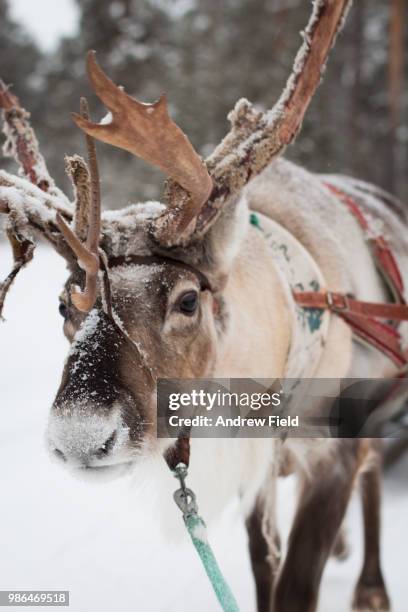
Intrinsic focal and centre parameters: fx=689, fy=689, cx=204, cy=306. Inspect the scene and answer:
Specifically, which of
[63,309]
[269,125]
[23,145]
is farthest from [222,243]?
[23,145]

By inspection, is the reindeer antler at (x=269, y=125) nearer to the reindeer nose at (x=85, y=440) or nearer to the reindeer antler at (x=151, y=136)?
the reindeer antler at (x=151, y=136)

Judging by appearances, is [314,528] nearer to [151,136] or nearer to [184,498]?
[184,498]

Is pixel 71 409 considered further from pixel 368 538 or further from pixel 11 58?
pixel 11 58

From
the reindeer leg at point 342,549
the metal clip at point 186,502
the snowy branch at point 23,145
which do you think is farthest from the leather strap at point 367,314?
the reindeer leg at point 342,549

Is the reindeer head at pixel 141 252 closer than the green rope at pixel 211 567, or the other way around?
the reindeer head at pixel 141 252

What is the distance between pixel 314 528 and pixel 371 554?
46.6 inches

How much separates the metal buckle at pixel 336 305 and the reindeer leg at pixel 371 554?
1.34 metres

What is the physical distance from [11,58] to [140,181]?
10.3m

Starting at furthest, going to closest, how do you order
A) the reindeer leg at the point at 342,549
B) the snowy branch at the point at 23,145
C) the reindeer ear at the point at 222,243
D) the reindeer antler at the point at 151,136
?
1. the reindeer leg at the point at 342,549
2. the snowy branch at the point at 23,145
3. the reindeer ear at the point at 222,243
4. the reindeer antler at the point at 151,136

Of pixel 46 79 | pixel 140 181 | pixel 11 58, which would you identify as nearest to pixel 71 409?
pixel 140 181

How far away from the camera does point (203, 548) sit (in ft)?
5.91

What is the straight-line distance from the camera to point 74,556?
308cm

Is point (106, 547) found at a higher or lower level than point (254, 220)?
lower

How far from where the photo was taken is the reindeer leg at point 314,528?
2408 mm
